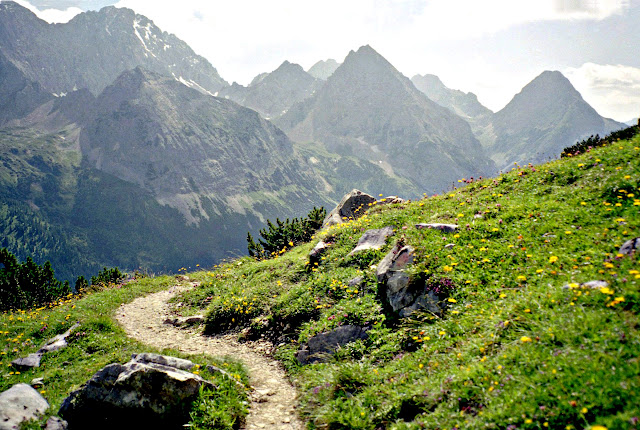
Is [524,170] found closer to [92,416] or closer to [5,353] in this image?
[92,416]

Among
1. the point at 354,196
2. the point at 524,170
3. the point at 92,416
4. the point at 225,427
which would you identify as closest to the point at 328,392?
the point at 225,427

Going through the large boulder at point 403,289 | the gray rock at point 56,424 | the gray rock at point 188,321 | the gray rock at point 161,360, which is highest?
the large boulder at point 403,289

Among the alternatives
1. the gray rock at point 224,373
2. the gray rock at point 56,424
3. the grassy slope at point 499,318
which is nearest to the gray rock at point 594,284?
the grassy slope at point 499,318

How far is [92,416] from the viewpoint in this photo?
8094mm

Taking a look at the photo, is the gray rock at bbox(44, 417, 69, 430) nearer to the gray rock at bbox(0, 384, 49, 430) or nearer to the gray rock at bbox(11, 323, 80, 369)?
the gray rock at bbox(0, 384, 49, 430)

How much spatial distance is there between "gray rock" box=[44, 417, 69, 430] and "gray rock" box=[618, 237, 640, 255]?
13579mm

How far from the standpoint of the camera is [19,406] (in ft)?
27.2

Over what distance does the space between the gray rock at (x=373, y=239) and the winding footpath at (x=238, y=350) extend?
5987 millimetres

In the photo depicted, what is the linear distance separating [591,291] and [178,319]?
17981 mm

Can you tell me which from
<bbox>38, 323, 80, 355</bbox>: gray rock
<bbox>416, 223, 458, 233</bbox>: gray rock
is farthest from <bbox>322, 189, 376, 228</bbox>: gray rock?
<bbox>38, 323, 80, 355</bbox>: gray rock

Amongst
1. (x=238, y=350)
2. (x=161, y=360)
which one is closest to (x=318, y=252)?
(x=238, y=350)

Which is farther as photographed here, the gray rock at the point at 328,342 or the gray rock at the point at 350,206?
the gray rock at the point at 350,206

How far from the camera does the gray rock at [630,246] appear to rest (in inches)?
279

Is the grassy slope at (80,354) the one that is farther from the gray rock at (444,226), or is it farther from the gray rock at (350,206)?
the gray rock at (350,206)
